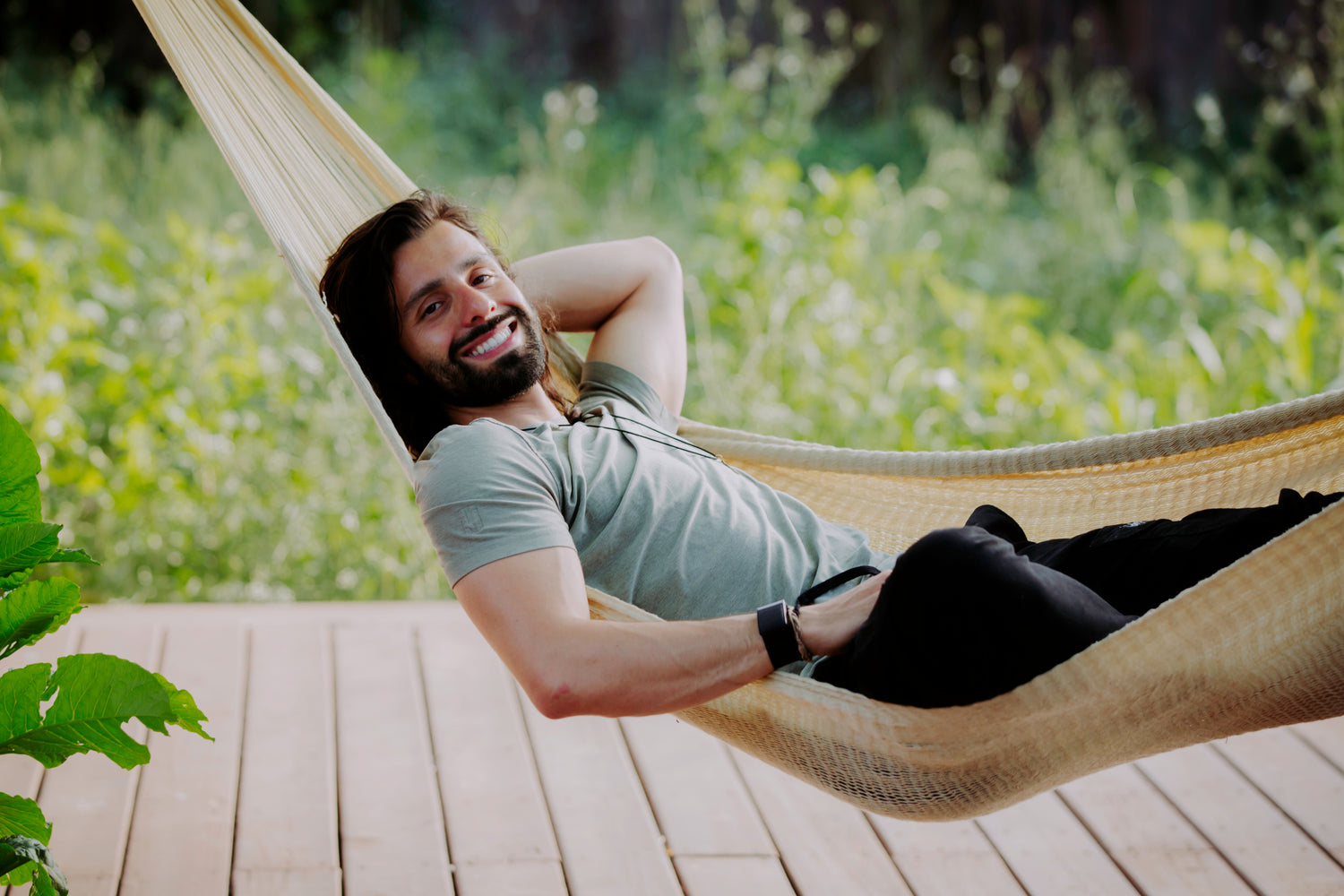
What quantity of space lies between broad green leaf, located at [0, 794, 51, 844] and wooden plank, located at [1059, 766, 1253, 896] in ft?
4.58

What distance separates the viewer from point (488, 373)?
1722mm

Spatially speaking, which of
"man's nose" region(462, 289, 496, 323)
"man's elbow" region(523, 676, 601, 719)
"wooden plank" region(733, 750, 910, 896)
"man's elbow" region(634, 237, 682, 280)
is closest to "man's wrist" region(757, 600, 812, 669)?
"man's elbow" region(523, 676, 601, 719)

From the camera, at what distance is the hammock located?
1.21 meters

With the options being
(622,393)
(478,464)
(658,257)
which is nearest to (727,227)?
(658,257)

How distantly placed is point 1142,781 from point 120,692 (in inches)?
61.4

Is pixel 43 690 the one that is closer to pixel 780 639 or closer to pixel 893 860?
pixel 780 639

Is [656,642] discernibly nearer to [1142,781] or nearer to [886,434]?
[1142,781]

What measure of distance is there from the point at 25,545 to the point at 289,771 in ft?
2.84

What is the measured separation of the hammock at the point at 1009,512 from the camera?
121cm

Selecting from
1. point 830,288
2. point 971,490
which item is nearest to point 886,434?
point 830,288

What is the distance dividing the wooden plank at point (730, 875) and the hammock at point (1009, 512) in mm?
408

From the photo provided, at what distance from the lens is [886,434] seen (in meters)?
3.12

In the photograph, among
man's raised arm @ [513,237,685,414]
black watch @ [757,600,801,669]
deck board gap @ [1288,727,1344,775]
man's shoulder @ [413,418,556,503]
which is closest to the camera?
black watch @ [757,600,801,669]

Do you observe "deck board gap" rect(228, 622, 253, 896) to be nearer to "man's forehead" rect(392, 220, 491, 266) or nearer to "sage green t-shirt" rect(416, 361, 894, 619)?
"sage green t-shirt" rect(416, 361, 894, 619)
